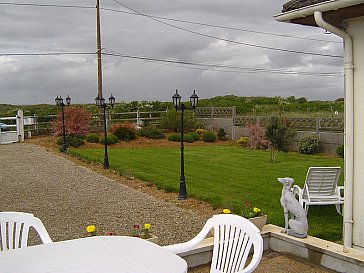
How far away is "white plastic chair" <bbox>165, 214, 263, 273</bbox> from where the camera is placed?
10.5 ft

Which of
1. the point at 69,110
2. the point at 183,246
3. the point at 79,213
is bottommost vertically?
the point at 79,213

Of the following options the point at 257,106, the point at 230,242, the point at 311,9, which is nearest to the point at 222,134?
the point at 257,106

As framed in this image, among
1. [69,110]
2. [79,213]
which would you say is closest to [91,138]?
[69,110]

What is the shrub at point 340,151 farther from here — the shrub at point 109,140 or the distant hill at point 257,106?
the shrub at point 109,140

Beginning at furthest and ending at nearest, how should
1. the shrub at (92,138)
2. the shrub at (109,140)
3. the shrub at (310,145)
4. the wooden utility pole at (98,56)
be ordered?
the wooden utility pole at (98,56) → the shrub at (92,138) → the shrub at (109,140) → the shrub at (310,145)

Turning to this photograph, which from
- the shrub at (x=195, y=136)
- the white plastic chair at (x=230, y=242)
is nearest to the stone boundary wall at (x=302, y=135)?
the shrub at (x=195, y=136)

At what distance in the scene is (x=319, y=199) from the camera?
6734mm

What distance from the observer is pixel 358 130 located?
4.77 metres

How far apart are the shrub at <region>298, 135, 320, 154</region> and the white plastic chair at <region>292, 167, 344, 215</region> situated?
997 centimetres

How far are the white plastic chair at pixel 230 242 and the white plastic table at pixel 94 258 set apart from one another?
2.10ft

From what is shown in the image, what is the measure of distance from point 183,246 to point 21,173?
32.0ft

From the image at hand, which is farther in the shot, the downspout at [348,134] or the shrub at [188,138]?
the shrub at [188,138]

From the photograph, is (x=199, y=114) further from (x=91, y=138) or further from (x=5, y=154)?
(x=5, y=154)

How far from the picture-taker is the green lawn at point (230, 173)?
6906 millimetres
